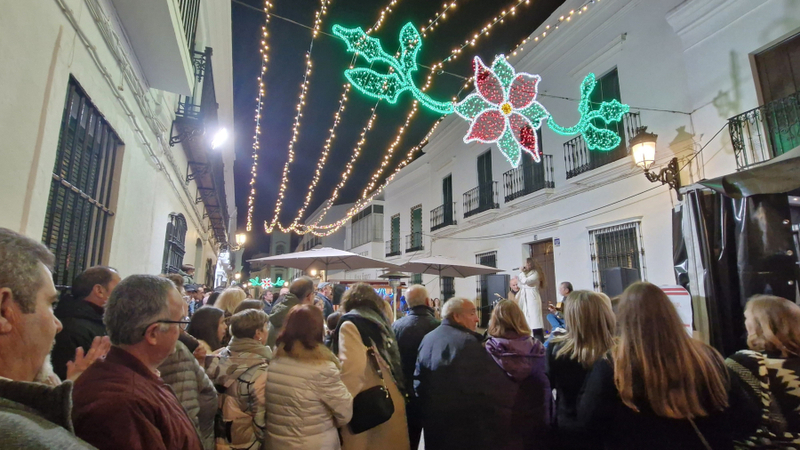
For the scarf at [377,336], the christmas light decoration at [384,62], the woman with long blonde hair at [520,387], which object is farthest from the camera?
the christmas light decoration at [384,62]

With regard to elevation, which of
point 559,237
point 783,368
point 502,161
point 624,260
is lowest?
point 783,368

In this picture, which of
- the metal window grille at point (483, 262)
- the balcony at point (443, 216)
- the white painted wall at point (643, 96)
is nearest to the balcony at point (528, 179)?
the white painted wall at point (643, 96)

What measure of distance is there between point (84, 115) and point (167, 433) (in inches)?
140

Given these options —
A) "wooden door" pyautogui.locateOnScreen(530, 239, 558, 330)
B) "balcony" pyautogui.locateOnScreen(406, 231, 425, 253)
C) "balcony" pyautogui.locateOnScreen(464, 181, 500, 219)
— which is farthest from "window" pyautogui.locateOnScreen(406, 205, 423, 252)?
"wooden door" pyautogui.locateOnScreen(530, 239, 558, 330)

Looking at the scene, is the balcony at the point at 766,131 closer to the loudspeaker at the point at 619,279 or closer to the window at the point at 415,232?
the loudspeaker at the point at 619,279

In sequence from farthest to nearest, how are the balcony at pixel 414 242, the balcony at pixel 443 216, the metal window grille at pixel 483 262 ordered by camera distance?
the balcony at pixel 414 242, the balcony at pixel 443 216, the metal window grille at pixel 483 262

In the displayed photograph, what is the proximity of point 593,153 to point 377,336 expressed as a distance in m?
7.82

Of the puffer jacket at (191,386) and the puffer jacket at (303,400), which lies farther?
the puffer jacket at (303,400)

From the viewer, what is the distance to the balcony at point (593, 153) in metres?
8.01

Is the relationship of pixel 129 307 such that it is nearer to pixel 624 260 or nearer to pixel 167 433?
pixel 167 433

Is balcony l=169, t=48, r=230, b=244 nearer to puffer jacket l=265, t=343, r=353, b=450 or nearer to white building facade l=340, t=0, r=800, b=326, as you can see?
puffer jacket l=265, t=343, r=353, b=450

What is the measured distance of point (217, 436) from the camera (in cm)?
227

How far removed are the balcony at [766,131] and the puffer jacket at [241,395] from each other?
705cm

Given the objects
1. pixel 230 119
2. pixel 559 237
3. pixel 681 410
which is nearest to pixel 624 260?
pixel 559 237
